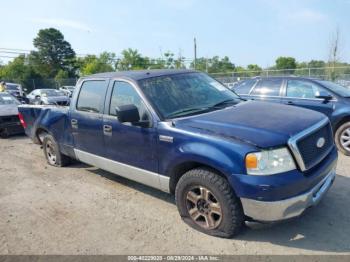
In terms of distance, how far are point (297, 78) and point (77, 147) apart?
5.16 meters

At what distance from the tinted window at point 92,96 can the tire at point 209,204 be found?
196 centimetres

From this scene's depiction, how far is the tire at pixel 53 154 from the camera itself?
6285 mm

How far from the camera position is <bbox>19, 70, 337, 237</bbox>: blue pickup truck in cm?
311

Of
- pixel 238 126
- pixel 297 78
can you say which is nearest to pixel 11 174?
pixel 238 126

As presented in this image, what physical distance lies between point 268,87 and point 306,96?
3.16 ft

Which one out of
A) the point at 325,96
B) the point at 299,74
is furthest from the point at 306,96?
the point at 299,74

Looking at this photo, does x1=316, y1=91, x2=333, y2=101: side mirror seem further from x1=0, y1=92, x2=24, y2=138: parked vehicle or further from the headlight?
x1=0, y1=92, x2=24, y2=138: parked vehicle

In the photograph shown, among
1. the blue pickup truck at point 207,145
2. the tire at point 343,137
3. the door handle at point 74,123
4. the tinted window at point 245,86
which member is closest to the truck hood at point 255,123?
the blue pickup truck at point 207,145

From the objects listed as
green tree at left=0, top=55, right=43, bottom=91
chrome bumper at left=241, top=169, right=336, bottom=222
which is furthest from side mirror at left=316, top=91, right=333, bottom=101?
green tree at left=0, top=55, right=43, bottom=91

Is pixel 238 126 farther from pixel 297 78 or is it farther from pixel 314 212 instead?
pixel 297 78

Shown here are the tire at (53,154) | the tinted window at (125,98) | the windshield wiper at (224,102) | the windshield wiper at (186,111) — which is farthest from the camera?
the tire at (53,154)

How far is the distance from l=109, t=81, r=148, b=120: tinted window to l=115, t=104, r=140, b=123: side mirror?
17 centimetres

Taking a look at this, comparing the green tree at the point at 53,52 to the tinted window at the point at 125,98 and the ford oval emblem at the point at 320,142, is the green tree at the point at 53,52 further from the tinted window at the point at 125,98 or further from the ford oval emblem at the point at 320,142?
the ford oval emblem at the point at 320,142

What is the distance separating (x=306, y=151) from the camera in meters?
3.33
